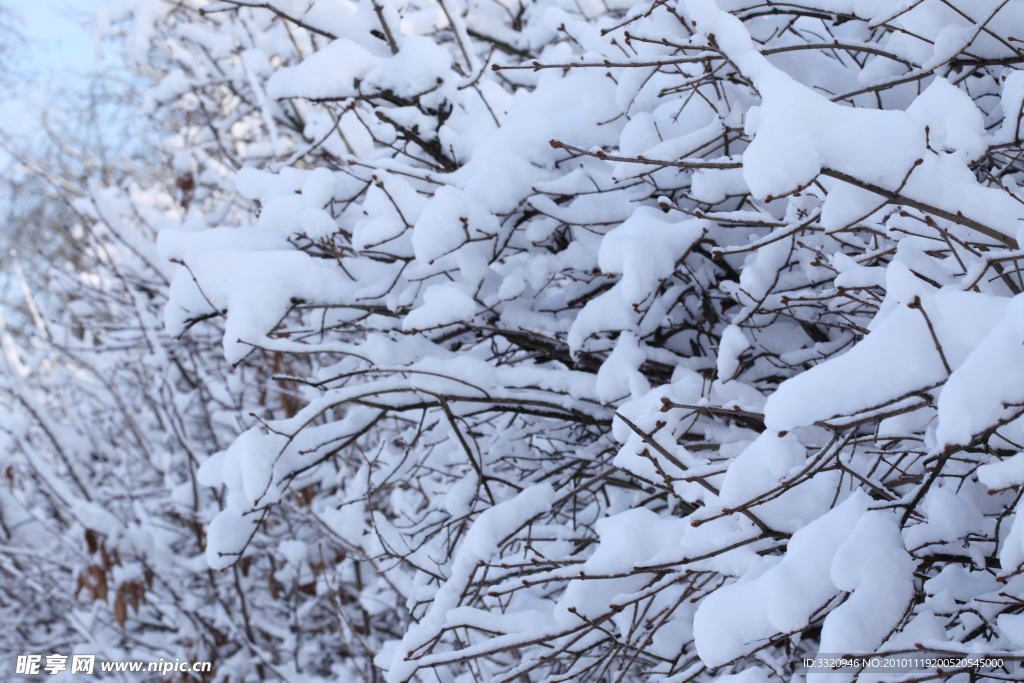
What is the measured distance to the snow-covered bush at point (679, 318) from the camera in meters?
0.88

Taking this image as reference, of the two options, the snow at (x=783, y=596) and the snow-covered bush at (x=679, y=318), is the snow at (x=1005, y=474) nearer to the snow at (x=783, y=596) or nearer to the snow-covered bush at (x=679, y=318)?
the snow-covered bush at (x=679, y=318)

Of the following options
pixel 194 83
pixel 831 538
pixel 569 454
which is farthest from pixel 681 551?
pixel 194 83

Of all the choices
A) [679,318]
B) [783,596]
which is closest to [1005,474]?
[783,596]

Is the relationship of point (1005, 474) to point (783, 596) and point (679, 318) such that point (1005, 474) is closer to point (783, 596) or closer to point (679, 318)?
point (783, 596)

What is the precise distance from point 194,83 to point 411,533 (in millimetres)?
3138

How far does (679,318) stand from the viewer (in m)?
2.05

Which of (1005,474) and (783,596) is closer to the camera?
(1005,474)

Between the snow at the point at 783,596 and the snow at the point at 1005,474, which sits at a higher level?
the snow at the point at 1005,474

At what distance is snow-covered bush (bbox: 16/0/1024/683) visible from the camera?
2.88 feet

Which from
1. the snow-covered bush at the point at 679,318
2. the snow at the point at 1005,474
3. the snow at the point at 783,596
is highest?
the snow-covered bush at the point at 679,318

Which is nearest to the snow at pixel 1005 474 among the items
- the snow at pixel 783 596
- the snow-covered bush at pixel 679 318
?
the snow-covered bush at pixel 679 318

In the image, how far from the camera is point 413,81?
6.89ft

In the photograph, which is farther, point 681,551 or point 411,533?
point 411,533

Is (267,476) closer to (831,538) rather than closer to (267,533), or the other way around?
(831,538)
